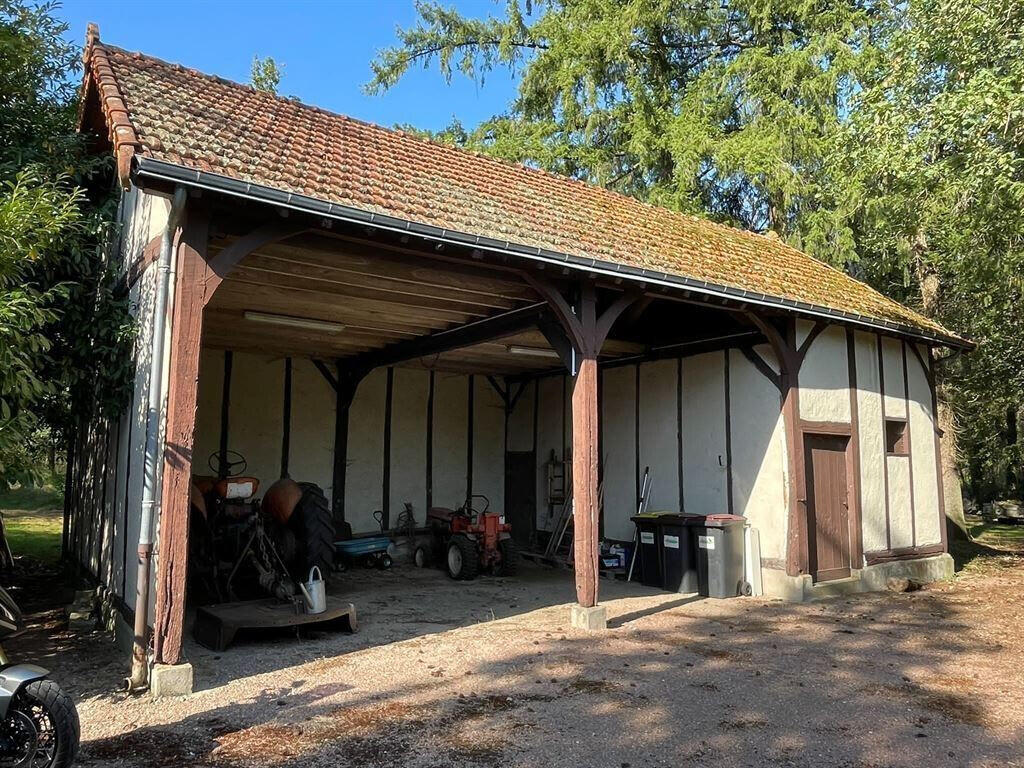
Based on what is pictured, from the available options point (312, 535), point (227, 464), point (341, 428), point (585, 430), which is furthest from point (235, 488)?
point (341, 428)

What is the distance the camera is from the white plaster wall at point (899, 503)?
905 centimetres

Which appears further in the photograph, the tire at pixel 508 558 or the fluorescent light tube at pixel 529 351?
the tire at pixel 508 558

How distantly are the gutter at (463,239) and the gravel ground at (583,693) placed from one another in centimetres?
300

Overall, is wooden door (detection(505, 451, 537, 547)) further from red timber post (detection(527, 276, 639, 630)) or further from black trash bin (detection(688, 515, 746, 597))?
red timber post (detection(527, 276, 639, 630))

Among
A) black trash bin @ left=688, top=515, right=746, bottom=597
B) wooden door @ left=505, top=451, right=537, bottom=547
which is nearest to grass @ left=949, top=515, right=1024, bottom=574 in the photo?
black trash bin @ left=688, top=515, right=746, bottom=597

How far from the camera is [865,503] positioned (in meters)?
8.75

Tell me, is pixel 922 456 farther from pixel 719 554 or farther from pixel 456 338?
pixel 456 338

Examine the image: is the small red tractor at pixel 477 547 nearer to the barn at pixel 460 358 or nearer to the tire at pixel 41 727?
the barn at pixel 460 358

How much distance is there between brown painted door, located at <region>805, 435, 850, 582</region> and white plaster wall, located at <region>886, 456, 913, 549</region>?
907mm

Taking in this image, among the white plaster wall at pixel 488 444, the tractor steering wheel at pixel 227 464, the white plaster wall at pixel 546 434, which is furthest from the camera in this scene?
the white plaster wall at pixel 488 444

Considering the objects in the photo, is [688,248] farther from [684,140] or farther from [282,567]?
[684,140]

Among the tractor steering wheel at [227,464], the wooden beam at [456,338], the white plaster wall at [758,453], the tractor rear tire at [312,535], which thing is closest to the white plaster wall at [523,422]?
the wooden beam at [456,338]

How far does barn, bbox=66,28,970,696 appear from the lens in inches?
190

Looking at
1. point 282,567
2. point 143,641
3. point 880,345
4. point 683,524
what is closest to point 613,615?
point 683,524
